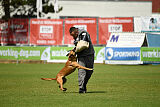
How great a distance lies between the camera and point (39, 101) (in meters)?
10.8

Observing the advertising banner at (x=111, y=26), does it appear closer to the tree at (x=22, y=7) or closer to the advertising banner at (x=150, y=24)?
the advertising banner at (x=150, y=24)

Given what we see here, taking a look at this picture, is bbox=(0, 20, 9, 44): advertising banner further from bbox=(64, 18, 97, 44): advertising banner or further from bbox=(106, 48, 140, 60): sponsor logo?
bbox=(106, 48, 140, 60): sponsor logo

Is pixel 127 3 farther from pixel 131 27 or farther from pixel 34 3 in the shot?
pixel 131 27

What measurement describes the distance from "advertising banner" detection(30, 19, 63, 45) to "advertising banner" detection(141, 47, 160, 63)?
333 inches

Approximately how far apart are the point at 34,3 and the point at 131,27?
12.0 metres

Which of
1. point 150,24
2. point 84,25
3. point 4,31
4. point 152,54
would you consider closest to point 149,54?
point 152,54

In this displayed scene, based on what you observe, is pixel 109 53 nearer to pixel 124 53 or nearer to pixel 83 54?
pixel 124 53

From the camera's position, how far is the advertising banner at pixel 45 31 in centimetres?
3669

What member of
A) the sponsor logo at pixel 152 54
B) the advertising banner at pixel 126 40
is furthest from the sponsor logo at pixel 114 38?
the sponsor logo at pixel 152 54

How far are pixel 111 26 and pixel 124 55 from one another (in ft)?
19.4

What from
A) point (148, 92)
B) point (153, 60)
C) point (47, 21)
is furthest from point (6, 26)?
point (148, 92)

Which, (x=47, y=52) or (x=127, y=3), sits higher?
(x=127, y=3)

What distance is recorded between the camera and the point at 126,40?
3266cm

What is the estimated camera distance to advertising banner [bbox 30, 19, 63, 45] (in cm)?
3669
